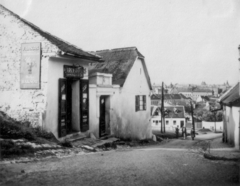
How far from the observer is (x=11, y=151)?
22.9ft

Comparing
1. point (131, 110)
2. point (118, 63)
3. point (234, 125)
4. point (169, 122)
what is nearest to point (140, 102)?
point (131, 110)

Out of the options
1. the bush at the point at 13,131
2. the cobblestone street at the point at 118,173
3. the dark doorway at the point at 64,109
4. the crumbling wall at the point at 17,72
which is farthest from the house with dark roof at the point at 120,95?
the cobblestone street at the point at 118,173

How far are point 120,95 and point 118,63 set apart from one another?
255 cm

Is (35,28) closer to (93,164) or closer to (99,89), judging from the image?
(99,89)

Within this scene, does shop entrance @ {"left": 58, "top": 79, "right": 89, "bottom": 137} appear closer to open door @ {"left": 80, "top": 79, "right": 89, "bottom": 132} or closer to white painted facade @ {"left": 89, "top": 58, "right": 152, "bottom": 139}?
open door @ {"left": 80, "top": 79, "right": 89, "bottom": 132}

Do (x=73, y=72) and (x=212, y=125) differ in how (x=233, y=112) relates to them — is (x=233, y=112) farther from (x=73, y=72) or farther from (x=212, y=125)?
(x=212, y=125)

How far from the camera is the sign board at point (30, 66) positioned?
9586 millimetres

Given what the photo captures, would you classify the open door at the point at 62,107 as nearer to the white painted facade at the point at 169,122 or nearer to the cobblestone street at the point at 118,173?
the cobblestone street at the point at 118,173

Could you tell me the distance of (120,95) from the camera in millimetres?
14898

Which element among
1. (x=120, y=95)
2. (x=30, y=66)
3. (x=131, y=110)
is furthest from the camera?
(x=131, y=110)

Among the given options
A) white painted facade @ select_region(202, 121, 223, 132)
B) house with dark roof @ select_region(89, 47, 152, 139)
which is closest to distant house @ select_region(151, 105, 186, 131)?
white painted facade @ select_region(202, 121, 223, 132)

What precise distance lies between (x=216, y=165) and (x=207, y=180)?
139cm

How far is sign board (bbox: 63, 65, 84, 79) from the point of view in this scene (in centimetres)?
1040

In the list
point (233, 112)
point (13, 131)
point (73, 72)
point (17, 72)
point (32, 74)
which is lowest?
point (13, 131)
